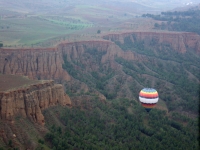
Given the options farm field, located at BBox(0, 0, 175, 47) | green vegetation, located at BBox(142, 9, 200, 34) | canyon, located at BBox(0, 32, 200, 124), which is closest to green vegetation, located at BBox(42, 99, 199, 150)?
canyon, located at BBox(0, 32, 200, 124)

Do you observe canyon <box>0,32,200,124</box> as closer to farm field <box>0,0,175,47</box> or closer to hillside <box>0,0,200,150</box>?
hillside <box>0,0,200,150</box>

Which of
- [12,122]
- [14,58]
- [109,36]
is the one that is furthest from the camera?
[109,36]

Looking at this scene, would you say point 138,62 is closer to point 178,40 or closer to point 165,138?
point 178,40

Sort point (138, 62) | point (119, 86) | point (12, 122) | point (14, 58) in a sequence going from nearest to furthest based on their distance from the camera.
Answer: point (12, 122), point (14, 58), point (119, 86), point (138, 62)

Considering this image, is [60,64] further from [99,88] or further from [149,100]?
[149,100]

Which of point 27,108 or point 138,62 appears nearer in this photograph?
point 27,108

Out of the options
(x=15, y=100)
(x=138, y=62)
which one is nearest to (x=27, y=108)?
(x=15, y=100)

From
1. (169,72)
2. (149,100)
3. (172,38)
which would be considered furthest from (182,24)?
(149,100)
